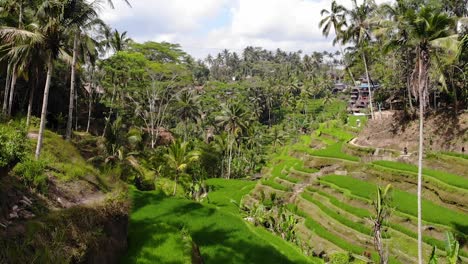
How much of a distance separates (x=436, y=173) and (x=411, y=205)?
313 centimetres

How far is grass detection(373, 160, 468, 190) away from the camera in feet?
70.1

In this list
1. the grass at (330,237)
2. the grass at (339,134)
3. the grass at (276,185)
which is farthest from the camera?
the grass at (339,134)

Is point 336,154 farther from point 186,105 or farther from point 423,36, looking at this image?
point 186,105

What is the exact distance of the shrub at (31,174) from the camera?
31.5 ft

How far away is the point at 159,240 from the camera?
12203 millimetres

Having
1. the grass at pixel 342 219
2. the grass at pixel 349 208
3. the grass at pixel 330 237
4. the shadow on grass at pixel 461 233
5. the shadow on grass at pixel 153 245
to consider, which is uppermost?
the shadow on grass at pixel 153 245

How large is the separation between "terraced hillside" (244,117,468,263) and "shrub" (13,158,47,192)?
1336cm

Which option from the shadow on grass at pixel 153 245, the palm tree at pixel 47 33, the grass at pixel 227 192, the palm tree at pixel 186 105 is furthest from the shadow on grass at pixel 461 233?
the palm tree at pixel 186 105

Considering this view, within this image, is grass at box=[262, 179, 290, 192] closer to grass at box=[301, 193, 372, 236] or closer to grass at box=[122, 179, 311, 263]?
grass at box=[301, 193, 372, 236]

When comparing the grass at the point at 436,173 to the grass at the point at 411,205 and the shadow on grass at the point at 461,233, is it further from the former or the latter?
the shadow on grass at the point at 461,233

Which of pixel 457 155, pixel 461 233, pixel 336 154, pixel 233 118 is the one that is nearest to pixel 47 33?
pixel 461 233

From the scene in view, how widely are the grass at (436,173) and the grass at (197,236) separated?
11.3 metres

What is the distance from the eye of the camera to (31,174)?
9758 millimetres

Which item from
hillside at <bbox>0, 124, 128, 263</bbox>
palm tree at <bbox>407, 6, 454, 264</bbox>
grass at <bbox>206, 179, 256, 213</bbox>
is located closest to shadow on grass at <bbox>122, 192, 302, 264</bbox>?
hillside at <bbox>0, 124, 128, 263</bbox>
